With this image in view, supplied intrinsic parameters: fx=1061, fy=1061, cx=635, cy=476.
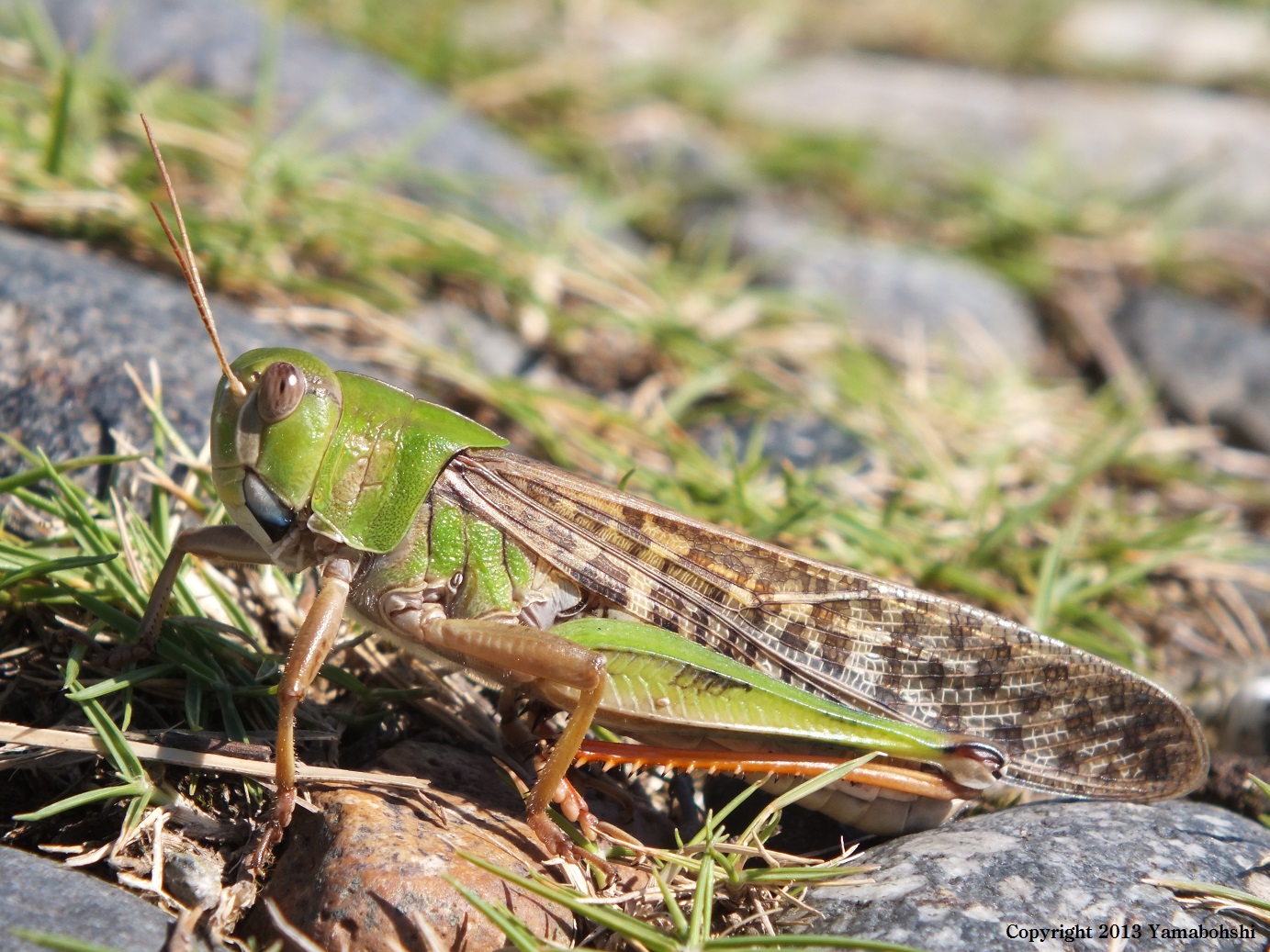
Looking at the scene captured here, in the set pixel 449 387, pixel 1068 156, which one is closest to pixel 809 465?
pixel 449 387

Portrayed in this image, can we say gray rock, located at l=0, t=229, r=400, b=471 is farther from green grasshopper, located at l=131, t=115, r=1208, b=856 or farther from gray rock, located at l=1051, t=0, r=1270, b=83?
gray rock, located at l=1051, t=0, r=1270, b=83

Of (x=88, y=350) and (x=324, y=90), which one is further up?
(x=324, y=90)

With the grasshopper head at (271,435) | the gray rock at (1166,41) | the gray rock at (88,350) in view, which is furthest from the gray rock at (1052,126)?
the grasshopper head at (271,435)

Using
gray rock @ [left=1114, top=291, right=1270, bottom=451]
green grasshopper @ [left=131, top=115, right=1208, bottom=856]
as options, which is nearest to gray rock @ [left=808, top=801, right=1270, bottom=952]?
green grasshopper @ [left=131, top=115, right=1208, bottom=856]

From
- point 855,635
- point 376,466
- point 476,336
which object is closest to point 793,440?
point 476,336

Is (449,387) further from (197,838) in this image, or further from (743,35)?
(743,35)

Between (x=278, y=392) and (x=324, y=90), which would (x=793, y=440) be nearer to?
(x=278, y=392)

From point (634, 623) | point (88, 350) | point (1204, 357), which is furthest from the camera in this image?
point (1204, 357)
